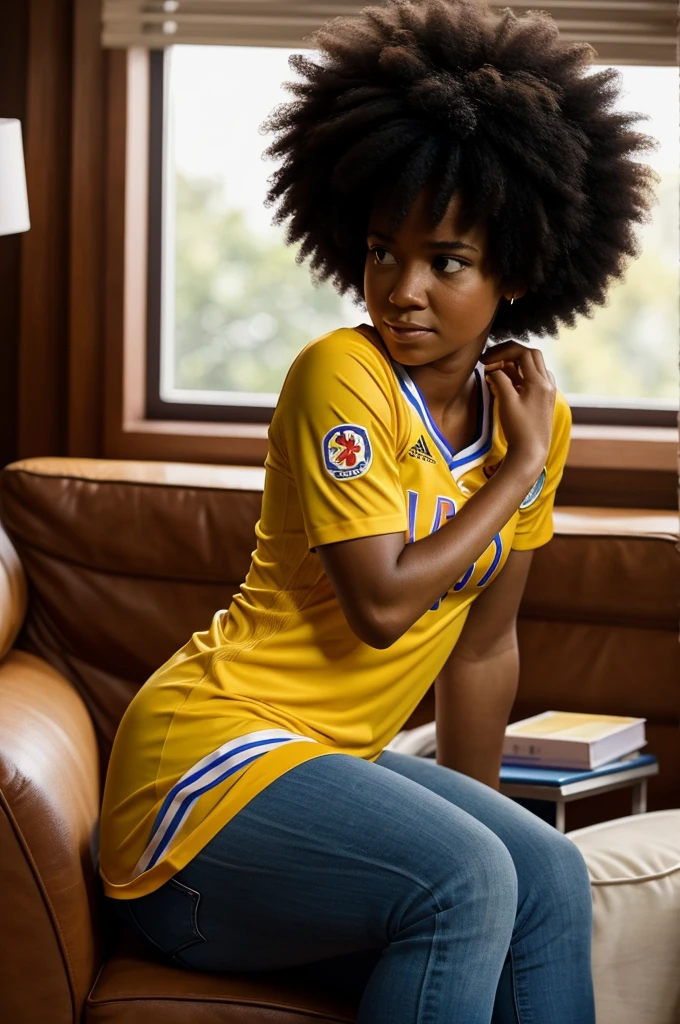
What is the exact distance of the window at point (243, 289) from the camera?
2.52 meters

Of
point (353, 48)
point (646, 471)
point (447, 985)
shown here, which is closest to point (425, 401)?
point (353, 48)

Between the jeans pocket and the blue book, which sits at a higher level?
the blue book

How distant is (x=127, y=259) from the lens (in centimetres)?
238

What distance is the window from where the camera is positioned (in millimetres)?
2516

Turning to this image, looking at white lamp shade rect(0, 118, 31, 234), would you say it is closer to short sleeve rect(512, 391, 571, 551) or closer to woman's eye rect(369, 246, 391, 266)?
woman's eye rect(369, 246, 391, 266)

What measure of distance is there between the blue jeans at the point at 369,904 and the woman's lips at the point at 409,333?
0.48m

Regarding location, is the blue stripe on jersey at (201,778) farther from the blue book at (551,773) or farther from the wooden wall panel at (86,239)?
the wooden wall panel at (86,239)

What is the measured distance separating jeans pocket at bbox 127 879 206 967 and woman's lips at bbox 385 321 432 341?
657 millimetres

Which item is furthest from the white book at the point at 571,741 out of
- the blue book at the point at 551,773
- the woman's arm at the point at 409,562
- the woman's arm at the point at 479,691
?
the woman's arm at the point at 409,562

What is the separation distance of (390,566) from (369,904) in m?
0.35

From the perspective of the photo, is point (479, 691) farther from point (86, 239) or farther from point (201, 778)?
point (86, 239)

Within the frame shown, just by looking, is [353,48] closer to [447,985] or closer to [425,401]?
[425,401]

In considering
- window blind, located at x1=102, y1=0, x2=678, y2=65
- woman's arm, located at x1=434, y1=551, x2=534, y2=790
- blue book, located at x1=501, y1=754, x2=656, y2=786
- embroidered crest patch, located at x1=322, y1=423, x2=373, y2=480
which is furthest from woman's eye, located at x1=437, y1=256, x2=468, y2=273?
window blind, located at x1=102, y1=0, x2=678, y2=65

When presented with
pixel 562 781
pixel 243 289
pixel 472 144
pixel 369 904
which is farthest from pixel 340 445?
pixel 243 289
